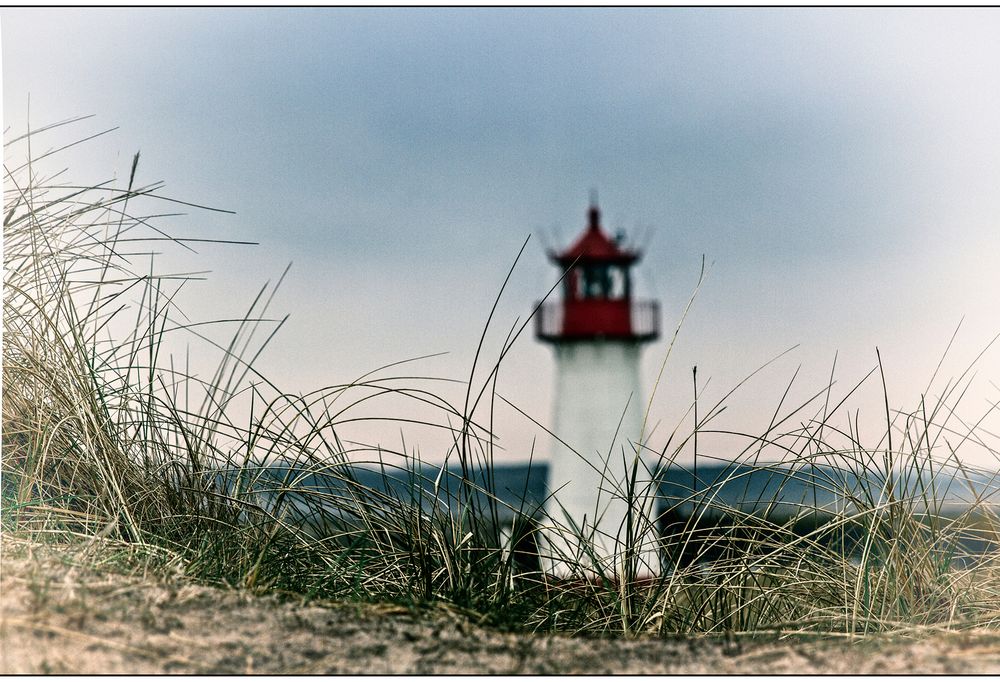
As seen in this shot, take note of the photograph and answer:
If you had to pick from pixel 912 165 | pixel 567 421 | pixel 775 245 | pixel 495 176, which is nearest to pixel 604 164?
pixel 495 176

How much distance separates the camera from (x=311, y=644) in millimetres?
1123

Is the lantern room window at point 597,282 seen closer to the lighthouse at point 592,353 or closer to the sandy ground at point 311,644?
the lighthouse at point 592,353

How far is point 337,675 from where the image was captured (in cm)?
111

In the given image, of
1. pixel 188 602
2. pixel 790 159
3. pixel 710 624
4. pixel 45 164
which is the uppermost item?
pixel 790 159

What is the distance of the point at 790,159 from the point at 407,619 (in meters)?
6.99

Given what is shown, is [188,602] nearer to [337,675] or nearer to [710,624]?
[337,675]

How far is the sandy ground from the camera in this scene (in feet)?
3.51

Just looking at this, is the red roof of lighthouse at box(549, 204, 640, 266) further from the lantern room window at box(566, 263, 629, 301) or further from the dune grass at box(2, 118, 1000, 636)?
the dune grass at box(2, 118, 1000, 636)

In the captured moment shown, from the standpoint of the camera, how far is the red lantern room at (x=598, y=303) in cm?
966

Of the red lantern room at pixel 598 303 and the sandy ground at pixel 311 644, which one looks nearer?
the sandy ground at pixel 311 644

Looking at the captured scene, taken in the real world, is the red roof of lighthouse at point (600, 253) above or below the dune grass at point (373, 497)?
above

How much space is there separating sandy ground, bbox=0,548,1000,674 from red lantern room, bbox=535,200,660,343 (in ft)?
27.7

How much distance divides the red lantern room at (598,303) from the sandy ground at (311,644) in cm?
844

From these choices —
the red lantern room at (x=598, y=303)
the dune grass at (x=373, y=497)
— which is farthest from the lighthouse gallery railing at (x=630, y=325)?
the dune grass at (x=373, y=497)
